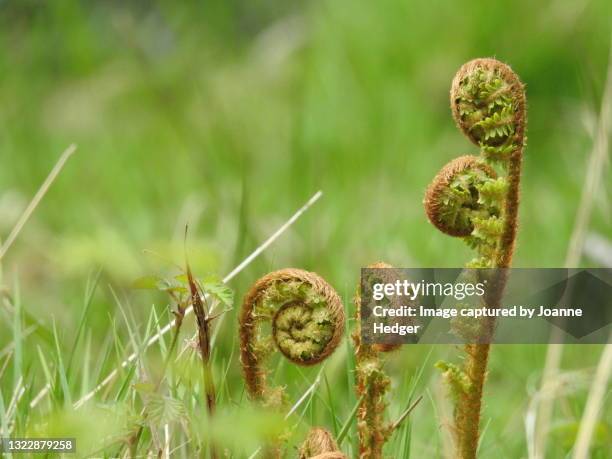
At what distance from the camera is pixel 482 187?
1187mm

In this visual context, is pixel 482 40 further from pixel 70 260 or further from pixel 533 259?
pixel 70 260

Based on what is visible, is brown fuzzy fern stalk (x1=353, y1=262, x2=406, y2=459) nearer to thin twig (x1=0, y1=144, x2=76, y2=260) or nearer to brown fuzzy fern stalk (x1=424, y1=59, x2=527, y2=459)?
brown fuzzy fern stalk (x1=424, y1=59, x2=527, y2=459)

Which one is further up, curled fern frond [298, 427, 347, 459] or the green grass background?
the green grass background

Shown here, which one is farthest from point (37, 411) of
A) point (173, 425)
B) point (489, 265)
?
point (489, 265)

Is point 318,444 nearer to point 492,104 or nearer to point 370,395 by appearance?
point 370,395

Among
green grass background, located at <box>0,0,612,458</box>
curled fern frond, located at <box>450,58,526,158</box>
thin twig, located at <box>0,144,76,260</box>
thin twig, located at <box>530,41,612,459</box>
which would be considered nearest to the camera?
curled fern frond, located at <box>450,58,526,158</box>

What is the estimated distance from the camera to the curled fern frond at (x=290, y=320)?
1.21 metres

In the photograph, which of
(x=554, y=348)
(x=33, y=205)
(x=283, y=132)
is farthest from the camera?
(x=283, y=132)

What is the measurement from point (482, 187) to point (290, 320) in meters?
0.28

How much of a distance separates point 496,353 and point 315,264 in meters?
0.52

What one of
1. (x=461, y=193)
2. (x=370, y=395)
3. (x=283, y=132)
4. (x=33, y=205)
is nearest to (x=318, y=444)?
(x=370, y=395)

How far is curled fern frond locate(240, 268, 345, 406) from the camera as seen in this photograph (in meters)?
1.21

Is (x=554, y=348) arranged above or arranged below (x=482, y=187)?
below

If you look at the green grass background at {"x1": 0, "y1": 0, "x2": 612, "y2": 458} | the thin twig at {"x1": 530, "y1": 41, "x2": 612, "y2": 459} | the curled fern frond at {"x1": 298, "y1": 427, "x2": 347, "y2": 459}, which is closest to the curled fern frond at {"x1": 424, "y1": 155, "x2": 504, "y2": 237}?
the curled fern frond at {"x1": 298, "y1": 427, "x2": 347, "y2": 459}
